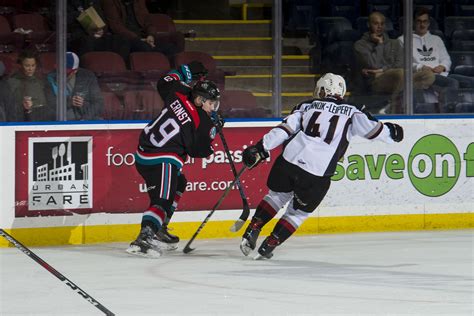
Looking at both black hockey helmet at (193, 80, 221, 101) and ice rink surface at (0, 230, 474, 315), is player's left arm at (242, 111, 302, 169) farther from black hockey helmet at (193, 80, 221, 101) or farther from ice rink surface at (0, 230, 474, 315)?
ice rink surface at (0, 230, 474, 315)

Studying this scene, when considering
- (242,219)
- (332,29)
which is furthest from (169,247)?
(332,29)

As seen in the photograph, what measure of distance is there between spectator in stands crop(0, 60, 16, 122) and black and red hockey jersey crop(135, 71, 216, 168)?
93 centimetres

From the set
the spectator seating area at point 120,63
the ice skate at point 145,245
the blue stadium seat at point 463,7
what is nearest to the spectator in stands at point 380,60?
the blue stadium seat at point 463,7

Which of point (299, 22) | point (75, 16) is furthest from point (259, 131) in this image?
point (75, 16)

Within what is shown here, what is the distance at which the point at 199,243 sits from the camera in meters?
8.30

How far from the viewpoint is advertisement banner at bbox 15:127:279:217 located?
8070 millimetres

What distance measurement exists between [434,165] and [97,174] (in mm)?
2421

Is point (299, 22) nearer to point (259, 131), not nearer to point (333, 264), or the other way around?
point (259, 131)

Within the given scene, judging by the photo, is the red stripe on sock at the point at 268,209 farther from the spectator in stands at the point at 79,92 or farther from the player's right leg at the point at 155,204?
the spectator in stands at the point at 79,92

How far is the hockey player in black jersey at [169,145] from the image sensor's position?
757cm

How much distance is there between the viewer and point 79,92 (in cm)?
834

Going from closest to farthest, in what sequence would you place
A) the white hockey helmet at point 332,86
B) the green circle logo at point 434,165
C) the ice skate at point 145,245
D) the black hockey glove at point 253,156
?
the black hockey glove at point 253,156 → the white hockey helmet at point 332,86 → the ice skate at point 145,245 → the green circle logo at point 434,165

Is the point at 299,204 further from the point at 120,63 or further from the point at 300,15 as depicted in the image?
the point at 300,15

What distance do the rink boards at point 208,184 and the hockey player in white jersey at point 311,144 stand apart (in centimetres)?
119
